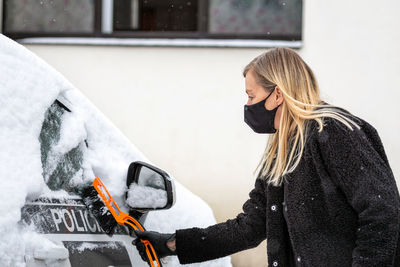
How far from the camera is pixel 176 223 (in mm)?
2854

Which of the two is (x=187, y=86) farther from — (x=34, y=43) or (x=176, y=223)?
(x=176, y=223)

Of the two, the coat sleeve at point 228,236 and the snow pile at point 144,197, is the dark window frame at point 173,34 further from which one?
the snow pile at point 144,197

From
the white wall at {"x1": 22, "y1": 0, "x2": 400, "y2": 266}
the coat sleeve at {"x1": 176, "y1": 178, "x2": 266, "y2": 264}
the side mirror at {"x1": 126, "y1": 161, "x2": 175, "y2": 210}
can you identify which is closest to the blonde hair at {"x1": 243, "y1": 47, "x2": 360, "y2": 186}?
the coat sleeve at {"x1": 176, "y1": 178, "x2": 266, "y2": 264}

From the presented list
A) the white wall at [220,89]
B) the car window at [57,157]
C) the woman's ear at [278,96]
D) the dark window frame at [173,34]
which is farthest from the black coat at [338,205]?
the dark window frame at [173,34]

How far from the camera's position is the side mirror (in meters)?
2.46

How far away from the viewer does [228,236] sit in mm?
2717

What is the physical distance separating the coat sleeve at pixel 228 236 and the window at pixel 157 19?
13.9 feet

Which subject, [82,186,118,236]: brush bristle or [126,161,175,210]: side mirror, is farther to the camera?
[126,161,175,210]: side mirror

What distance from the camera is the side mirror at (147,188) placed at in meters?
2.46

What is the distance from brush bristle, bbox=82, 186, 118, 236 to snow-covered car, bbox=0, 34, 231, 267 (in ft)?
0.06

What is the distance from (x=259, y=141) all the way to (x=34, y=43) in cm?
263

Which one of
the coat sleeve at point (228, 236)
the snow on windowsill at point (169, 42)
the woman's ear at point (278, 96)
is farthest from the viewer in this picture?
the snow on windowsill at point (169, 42)

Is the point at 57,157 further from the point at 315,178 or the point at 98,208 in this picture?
the point at 315,178

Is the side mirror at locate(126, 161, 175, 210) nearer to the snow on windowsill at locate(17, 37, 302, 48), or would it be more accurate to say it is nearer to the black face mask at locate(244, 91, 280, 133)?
the black face mask at locate(244, 91, 280, 133)
